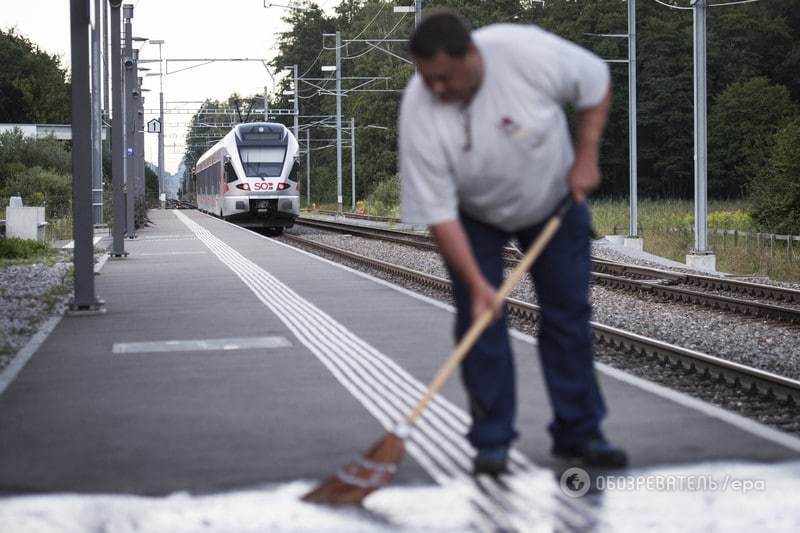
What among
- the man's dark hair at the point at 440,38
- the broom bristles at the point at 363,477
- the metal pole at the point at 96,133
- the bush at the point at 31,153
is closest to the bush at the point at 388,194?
the bush at the point at 31,153

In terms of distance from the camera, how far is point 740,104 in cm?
7262

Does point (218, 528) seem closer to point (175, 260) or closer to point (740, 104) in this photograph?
point (175, 260)

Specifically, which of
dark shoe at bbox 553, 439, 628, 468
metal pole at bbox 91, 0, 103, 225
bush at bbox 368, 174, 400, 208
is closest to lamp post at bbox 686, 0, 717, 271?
metal pole at bbox 91, 0, 103, 225

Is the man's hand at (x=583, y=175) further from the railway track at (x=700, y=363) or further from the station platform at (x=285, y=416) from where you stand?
the railway track at (x=700, y=363)

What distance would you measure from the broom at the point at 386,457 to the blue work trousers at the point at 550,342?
0.26 feet

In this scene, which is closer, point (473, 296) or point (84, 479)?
point (473, 296)

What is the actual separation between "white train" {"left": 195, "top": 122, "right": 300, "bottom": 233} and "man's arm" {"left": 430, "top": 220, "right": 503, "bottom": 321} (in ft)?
108

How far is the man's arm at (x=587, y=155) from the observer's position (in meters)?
4.91

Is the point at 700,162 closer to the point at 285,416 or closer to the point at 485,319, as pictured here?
the point at 285,416

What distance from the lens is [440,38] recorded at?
14.9ft

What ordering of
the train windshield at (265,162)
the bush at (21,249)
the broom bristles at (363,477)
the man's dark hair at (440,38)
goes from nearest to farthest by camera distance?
the man's dark hair at (440,38) < the broom bristles at (363,477) < the bush at (21,249) < the train windshield at (265,162)

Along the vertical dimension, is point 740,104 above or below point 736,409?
above

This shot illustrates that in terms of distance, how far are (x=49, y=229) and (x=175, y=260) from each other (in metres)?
13.3

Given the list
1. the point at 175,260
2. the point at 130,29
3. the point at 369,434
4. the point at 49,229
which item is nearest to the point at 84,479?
the point at 369,434
